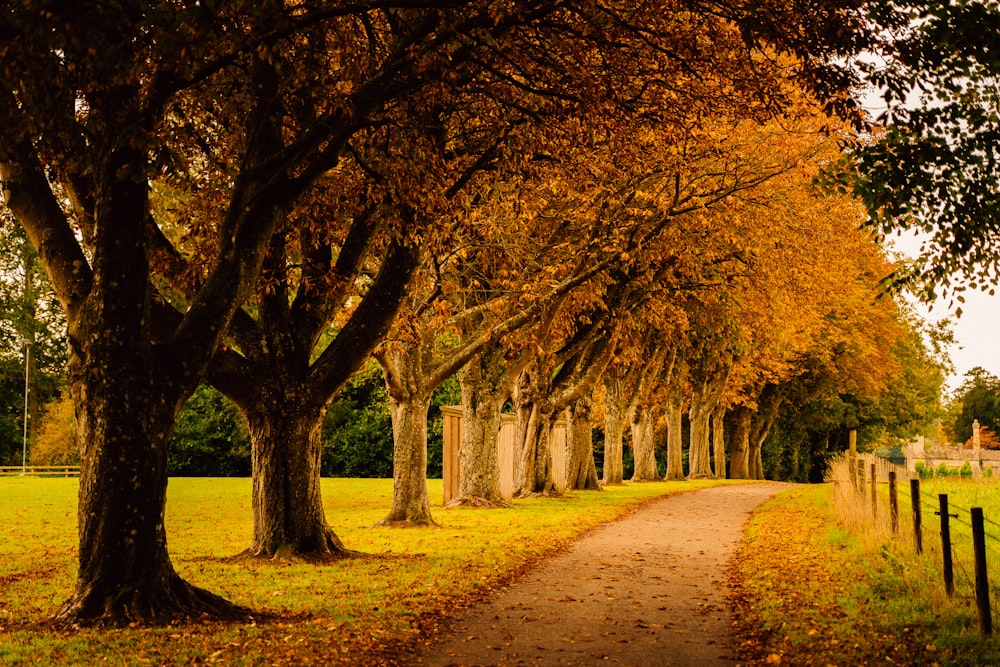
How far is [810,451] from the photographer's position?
6256 centimetres

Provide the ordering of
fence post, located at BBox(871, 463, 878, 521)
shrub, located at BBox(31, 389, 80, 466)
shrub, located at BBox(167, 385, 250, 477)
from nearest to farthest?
1. fence post, located at BBox(871, 463, 878, 521)
2. shrub, located at BBox(167, 385, 250, 477)
3. shrub, located at BBox(31, 389, 80, 466)

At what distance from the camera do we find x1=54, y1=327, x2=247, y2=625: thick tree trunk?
9.21 m

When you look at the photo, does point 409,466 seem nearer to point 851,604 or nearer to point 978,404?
point 851,604

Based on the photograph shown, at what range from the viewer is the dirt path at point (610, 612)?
8352mm

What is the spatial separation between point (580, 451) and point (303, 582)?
22000 mm

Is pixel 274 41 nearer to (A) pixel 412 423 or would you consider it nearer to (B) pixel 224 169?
(B) pixel 224 169

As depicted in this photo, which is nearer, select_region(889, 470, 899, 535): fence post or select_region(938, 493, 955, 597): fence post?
select_region(938, 493, 955, 597): fence post

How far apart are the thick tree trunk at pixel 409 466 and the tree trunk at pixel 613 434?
1880 cm

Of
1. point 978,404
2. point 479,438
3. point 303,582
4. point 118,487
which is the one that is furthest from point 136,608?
point 978,404

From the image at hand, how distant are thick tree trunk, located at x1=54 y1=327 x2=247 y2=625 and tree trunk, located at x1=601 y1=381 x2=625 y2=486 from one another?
29492 millimetres

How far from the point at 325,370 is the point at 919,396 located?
49.3 meters

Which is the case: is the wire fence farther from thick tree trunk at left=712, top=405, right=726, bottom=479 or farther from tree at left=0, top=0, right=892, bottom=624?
thick tree trunk at left=712, top=405, right=726, bottom=479

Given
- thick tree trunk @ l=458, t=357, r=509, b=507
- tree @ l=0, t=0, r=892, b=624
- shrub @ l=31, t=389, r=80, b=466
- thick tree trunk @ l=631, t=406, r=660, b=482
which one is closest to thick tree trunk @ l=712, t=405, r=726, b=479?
thick tree trunk @ l=631, t=406, r=660, b=482

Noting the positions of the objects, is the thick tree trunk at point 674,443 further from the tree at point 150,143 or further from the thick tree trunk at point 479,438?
the tree at point 150,143
